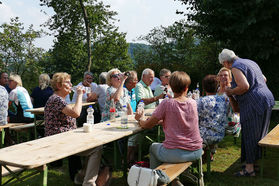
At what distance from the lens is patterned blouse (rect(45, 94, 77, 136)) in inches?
127

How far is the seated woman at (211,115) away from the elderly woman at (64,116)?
1.58 metres

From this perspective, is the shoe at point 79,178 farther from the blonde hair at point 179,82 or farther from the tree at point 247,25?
the tree at point 247,25

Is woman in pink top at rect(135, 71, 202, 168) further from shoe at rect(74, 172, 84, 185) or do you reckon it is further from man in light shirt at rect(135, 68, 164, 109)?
man in light shirt at rect(135, 68, 164, 109)

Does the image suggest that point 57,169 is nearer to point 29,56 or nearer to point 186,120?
point 186,120

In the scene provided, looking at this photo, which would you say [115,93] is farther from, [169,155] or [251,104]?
[251,104]

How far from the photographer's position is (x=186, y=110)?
9.25 feet

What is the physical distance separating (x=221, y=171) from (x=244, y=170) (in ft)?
1.31

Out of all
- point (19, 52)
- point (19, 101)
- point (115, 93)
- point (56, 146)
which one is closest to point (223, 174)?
point (115, 93)

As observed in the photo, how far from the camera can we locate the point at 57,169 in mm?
4418

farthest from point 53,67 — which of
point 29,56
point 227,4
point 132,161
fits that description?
point 132,161

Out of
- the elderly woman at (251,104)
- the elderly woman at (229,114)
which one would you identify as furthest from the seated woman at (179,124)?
the elderly woman at (229,114)

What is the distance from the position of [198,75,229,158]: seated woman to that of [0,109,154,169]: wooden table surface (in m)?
1.08

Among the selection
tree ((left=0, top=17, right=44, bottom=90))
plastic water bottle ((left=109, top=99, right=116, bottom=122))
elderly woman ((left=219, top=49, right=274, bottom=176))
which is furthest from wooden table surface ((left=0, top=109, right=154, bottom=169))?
tree ((left=0, top=17, right=44, bottom=90))

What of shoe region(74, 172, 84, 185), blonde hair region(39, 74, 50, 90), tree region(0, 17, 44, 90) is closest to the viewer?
shoe region(74, 172, 84, 185)
